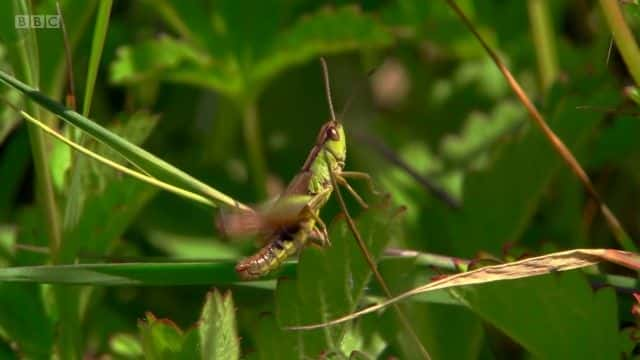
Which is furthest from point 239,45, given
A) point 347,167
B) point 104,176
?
point 104,176

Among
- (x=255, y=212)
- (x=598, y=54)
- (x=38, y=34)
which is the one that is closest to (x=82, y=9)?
(x=38, y=34)

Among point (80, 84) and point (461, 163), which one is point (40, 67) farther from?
point (461, 163)

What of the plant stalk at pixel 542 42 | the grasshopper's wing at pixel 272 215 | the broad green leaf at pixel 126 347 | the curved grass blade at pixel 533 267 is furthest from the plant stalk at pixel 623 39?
the broad green leaf at pixel 126 347

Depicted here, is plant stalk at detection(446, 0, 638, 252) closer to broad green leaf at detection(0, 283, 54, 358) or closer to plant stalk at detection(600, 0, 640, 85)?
plant stalk at detection(600, 0, 640, 85)

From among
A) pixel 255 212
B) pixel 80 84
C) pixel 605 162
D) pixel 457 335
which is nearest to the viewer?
pixel 255 212

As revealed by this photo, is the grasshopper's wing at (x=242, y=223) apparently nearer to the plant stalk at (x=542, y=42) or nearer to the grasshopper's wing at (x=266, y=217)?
the grasshopper's wing at (x=266, y=217)

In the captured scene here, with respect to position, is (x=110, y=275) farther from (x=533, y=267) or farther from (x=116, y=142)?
(x=533, y=267)

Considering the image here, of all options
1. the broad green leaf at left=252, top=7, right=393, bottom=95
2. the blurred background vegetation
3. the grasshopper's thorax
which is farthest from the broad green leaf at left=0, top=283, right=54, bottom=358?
the broad green leaf at left=252, top=7, right=393, bottom=95
